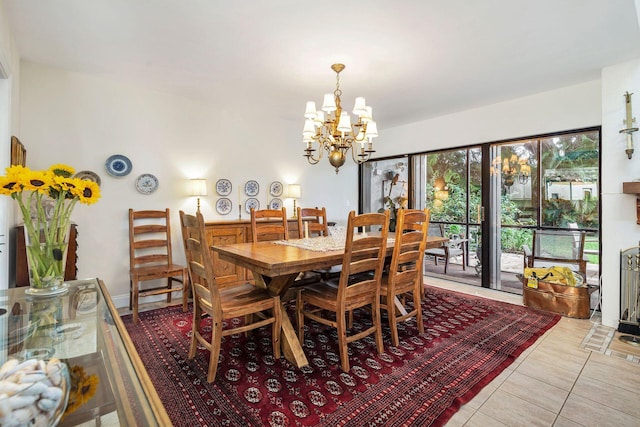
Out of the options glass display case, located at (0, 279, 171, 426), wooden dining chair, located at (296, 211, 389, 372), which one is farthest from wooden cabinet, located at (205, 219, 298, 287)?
glass display case, located at (0, 279, 171, 426)

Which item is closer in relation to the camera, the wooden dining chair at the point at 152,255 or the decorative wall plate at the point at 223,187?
the wooden dining chair at the point at 152,255

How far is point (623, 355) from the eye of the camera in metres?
2.37

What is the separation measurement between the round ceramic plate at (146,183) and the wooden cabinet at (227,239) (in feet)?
2.47

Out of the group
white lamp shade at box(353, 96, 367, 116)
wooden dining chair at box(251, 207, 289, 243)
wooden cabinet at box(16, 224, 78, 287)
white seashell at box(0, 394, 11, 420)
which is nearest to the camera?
white seashell at box(0, 394, 11, 420)

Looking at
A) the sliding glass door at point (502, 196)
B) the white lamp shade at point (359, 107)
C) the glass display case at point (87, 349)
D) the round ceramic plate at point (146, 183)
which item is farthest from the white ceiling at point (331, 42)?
the glass display case at point (87, 349)

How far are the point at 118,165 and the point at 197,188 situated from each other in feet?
2.70

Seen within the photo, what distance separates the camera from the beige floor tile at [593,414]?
5.39ft

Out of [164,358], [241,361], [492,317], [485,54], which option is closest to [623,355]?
[492,317]

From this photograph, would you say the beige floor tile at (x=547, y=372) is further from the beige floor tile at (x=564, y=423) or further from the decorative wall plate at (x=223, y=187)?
the decorative wall plate at (x=223, y=187)

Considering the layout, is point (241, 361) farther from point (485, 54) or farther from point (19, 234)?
point (485, 54)

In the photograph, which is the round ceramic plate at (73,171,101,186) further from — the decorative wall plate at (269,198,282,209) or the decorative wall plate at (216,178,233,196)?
the decorative wall plate at (269,198,282,209)

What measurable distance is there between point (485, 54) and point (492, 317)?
7.97 feet

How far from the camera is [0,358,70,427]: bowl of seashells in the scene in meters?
0.61

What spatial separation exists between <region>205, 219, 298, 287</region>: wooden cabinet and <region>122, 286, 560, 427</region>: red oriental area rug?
796 millimetres
